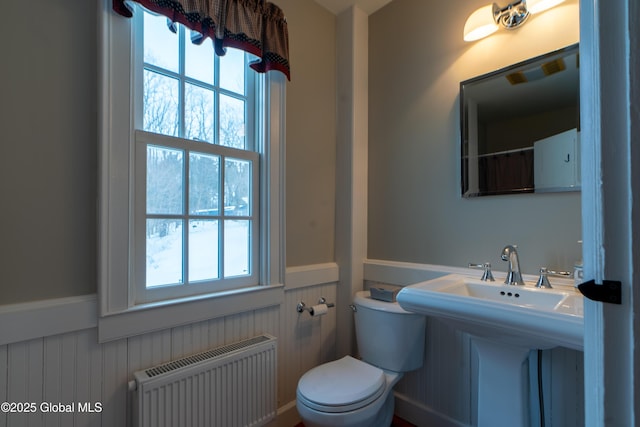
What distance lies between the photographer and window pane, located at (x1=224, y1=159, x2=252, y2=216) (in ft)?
4.94

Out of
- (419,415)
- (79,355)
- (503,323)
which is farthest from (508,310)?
(79,355)

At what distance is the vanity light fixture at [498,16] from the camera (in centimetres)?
131

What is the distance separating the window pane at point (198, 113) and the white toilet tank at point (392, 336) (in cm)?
118

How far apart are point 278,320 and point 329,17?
1873 mm

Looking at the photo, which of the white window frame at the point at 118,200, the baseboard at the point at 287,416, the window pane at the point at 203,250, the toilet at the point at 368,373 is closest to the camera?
the white window frame at the point at 118,200

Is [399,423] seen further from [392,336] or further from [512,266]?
[512,266]

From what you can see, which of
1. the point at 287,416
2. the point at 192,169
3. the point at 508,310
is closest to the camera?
the point at 508,310

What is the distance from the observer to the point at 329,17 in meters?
1.97

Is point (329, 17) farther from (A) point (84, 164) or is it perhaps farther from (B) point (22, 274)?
Answer: (B) point (22, 274)

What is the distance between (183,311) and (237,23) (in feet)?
4.25

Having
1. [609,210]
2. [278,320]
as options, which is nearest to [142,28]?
[278,320]

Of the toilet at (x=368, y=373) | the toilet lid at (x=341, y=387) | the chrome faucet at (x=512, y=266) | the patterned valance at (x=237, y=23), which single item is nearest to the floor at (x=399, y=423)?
the toilet at (x=368, y=373)

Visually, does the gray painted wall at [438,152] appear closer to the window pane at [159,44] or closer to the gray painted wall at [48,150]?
the window pane at [159,44]

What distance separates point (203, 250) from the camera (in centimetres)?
142
